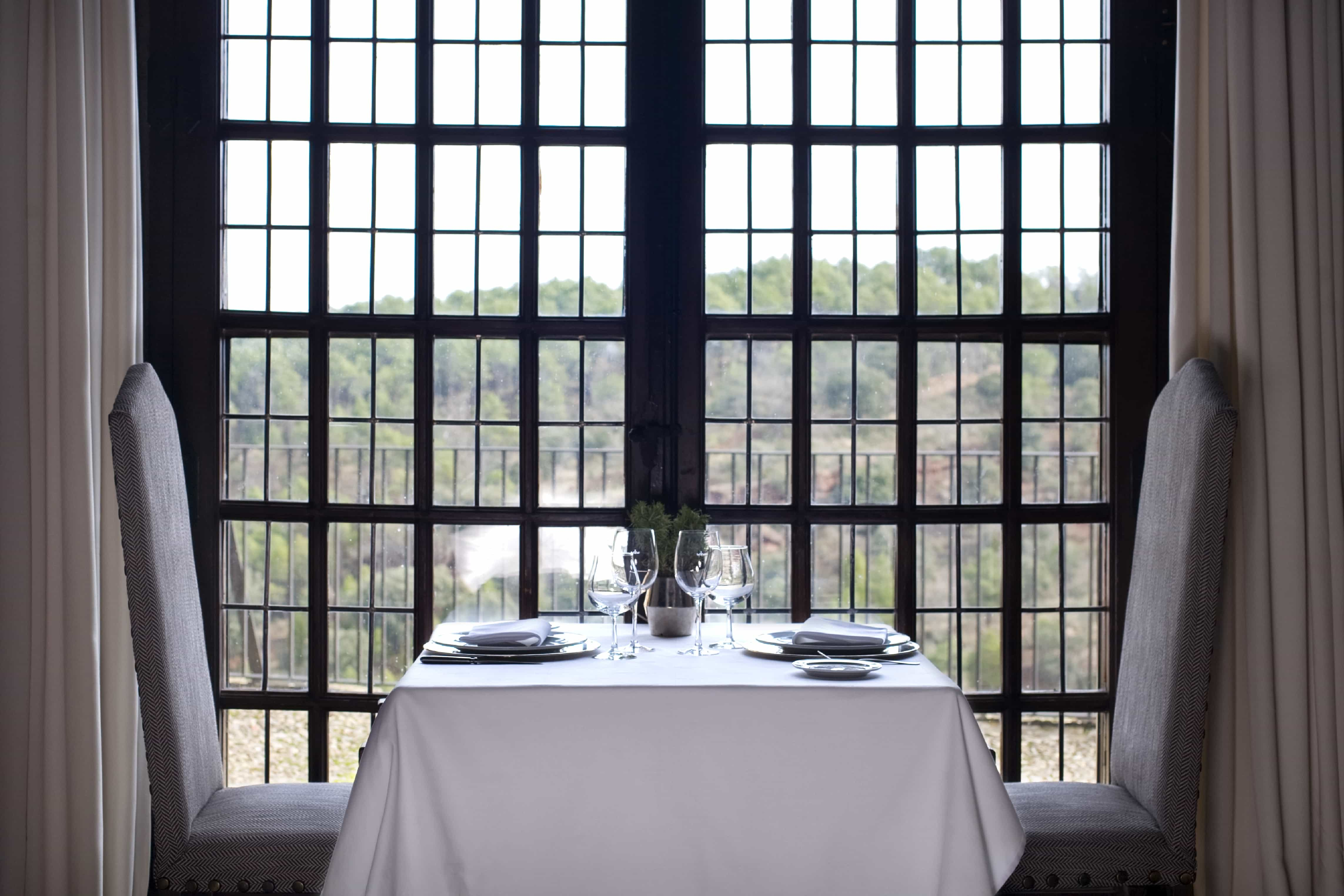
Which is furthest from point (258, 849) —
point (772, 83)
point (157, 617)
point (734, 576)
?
point (772, 83)

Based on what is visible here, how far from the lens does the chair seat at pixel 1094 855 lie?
2078 millimetres

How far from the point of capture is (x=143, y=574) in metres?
2.02

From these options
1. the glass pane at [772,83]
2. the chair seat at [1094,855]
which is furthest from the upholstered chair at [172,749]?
the glass pane at [772,83]

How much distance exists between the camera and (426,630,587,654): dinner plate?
2107mm

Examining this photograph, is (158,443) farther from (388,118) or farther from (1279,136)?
(1279,136)

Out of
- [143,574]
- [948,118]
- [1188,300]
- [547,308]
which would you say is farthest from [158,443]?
[1188,300]

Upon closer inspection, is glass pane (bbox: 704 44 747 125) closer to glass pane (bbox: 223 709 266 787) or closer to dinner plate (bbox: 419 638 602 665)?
dinner plate (bbox: 419 638 602 665)

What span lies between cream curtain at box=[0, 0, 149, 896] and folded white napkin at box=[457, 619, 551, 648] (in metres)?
0.99

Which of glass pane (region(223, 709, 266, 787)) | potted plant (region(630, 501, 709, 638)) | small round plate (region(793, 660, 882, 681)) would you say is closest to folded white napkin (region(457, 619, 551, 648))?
potted plant (region(630, 501, 709, 638))

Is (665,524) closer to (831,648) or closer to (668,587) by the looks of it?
(668,587)

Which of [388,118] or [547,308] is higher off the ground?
[388,118]

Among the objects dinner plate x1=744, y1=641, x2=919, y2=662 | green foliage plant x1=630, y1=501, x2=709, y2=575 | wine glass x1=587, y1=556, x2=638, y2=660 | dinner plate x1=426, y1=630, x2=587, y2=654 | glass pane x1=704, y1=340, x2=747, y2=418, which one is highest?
glass pane x1=704, y1=340, x2=747, y2=418

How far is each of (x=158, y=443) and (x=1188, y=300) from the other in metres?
2.29

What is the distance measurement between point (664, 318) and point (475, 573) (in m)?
0.81
